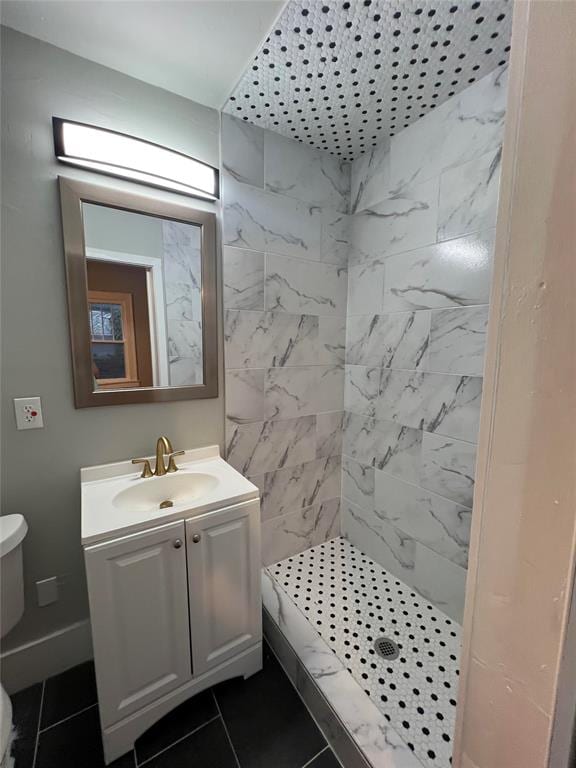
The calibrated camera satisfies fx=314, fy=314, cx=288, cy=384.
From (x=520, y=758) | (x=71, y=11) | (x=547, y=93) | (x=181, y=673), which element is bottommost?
(x=181, y=673)

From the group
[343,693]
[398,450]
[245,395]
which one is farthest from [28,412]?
[398,450]

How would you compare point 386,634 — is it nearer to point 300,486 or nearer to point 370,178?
point 300,486

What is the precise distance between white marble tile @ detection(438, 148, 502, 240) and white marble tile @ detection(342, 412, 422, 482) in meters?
0.95

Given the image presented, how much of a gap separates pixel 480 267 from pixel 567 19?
42.3 inches

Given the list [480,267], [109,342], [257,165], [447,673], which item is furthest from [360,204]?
[447,673]

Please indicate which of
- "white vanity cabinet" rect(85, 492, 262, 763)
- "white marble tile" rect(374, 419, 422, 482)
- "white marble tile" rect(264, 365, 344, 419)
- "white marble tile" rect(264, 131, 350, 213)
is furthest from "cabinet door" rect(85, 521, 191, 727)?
"white marble tile" rect(264, 131, 350, 213)

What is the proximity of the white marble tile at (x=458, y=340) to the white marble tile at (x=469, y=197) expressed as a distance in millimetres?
340

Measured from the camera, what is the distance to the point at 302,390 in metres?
1.83

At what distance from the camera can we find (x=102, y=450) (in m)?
1.36

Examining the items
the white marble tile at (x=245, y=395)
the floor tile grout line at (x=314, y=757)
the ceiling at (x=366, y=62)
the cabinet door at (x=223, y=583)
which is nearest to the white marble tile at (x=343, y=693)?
the floor tile grout line at (x=314, y=757)

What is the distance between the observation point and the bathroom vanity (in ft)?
3.31

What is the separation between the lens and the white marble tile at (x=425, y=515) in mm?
1461

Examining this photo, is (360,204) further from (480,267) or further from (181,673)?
(181,673)

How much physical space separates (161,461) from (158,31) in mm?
1600
